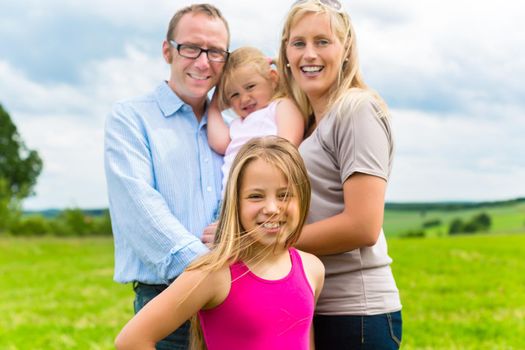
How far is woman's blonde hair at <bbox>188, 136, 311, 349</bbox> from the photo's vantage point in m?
2.44

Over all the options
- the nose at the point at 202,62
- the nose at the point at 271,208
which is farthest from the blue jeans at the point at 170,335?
the nose at the point at 202,62

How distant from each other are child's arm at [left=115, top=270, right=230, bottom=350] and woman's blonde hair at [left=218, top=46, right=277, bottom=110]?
4.16ft

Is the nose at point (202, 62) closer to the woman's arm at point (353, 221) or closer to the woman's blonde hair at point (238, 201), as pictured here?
the woman's blonde hair at point (238, 201)

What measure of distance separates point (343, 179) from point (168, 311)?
88cm

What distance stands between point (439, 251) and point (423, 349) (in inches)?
367

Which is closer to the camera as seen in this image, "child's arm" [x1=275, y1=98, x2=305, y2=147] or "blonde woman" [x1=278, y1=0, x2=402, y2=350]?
"blonde woman" [x1=278, y1=0, x2=402, y2=350]

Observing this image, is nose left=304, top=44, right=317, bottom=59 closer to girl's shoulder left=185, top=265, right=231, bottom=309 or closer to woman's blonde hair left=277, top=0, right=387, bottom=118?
woman's blonde hair left=277, top=0, right=387, bottom=118

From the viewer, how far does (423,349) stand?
23.2ft

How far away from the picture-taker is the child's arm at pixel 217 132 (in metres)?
3.31

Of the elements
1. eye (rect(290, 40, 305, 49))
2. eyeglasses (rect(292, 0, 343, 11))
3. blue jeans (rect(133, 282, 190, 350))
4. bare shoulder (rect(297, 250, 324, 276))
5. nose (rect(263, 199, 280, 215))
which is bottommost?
blue jeans (rect(133, 282, 190, 350))

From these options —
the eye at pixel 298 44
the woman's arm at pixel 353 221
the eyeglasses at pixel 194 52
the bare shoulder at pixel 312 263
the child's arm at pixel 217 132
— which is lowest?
the bare shoulder at pixel 312 263

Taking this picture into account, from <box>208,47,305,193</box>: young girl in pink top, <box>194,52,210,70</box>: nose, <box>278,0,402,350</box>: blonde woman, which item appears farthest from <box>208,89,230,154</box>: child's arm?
<box>278,0,402,350</box>: blonde woman

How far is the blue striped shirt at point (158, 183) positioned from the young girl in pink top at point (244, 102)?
0.09 metres

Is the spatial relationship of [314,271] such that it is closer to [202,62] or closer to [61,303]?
[202,62]
